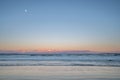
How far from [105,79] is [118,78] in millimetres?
759

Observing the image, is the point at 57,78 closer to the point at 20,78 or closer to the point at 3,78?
the point at 20,78

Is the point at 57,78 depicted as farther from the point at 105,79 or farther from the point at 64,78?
the point at 105,79

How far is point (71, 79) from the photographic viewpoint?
1112 centimetres

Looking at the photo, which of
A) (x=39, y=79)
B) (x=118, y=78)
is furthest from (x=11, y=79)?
(x=118, y=78)

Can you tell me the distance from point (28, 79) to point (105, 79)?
3636mm

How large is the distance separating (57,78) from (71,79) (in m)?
0.74

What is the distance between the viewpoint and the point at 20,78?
11.4m

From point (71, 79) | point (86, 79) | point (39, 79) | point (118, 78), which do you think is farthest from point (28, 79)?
point (118, 78)

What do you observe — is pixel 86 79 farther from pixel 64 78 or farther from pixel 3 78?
pixel 3 78

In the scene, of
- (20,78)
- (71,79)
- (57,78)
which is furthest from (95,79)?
(20,78)

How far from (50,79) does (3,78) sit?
89.4 inches

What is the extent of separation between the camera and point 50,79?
36.4 feet

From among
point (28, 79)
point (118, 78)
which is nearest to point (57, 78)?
point (28, 79)

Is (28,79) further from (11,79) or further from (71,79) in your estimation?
(71,79)
